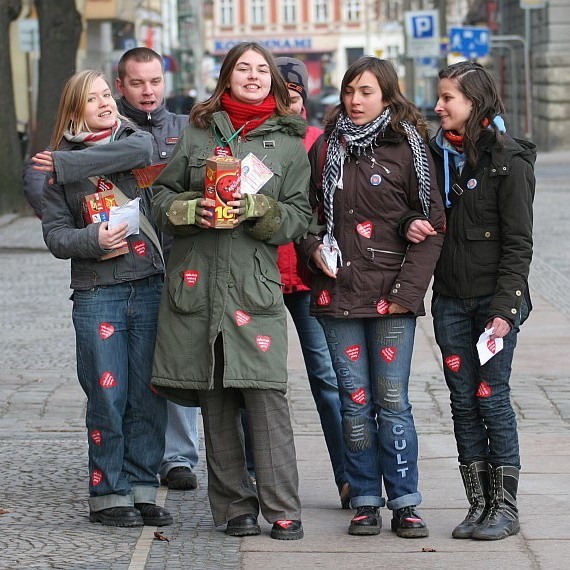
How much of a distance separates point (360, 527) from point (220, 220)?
133 cm

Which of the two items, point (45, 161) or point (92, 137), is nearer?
point (45, 161)

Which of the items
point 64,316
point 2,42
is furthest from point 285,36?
point 64,316

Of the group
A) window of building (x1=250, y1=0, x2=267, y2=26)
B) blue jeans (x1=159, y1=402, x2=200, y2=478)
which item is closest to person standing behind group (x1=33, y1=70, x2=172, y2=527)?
blue jeans (x1=159, y1=402, x2=200, y2=478)

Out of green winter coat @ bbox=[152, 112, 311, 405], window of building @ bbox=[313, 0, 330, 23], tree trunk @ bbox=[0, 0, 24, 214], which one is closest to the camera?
green winter coat @ bbox=[152, 112, 311, 405]

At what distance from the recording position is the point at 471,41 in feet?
120

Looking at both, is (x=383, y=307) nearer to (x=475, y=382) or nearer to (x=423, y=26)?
(x=475, y=382)

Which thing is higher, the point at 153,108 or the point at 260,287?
the point at 153,108

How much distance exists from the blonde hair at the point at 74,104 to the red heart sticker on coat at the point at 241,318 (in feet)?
3.25

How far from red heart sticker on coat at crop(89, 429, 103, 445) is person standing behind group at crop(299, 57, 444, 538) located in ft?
3.25

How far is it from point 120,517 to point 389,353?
1.26m

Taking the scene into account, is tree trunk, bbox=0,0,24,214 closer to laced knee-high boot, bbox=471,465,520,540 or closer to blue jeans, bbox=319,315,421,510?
blue jeans, bbox=319,315,421,510

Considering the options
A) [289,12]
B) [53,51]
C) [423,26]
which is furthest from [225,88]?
[289,12]

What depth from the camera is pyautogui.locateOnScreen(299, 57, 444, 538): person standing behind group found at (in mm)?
5477

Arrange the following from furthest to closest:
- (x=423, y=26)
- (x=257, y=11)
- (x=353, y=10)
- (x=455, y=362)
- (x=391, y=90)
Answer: (x=257, y=11) < (x=353, y=10) < (x=423, y=26) < (x=455, y=362) < (x=391, y=90)
